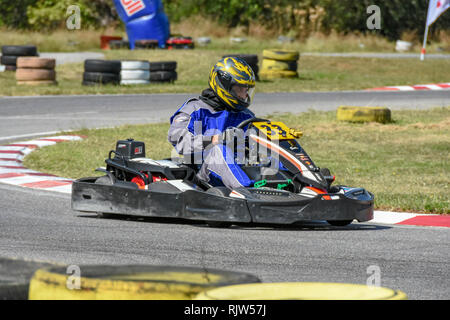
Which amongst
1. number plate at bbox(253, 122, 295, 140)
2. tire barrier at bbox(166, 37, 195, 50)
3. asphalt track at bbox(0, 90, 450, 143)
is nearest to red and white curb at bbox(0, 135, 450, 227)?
asphalt track at bbox(0, 90, 450, 143)

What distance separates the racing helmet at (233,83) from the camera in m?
6.86

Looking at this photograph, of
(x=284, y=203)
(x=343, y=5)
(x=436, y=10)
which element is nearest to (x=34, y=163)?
(x=284, y=203)

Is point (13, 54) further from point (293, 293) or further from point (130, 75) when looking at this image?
point (293, 293)

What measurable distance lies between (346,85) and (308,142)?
11.0 metres

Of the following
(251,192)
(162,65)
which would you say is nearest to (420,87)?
(162,65)

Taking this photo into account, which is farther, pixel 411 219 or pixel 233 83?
pixel 411 219

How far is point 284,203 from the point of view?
6.15 meters

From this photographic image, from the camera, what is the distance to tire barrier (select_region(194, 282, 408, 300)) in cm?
288

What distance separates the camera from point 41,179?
29.3 ft

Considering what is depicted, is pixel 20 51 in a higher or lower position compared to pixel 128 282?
lower

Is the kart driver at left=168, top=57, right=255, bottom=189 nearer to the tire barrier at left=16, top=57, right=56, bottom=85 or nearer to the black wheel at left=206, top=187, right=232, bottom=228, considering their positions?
the black wheel at left=206, top=187, right=232, bottom=228

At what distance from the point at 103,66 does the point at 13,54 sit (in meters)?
3.95

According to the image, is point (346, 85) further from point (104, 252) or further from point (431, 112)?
point (104, 252)

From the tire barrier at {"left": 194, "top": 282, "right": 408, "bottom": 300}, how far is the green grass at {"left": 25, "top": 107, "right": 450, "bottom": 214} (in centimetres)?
457
